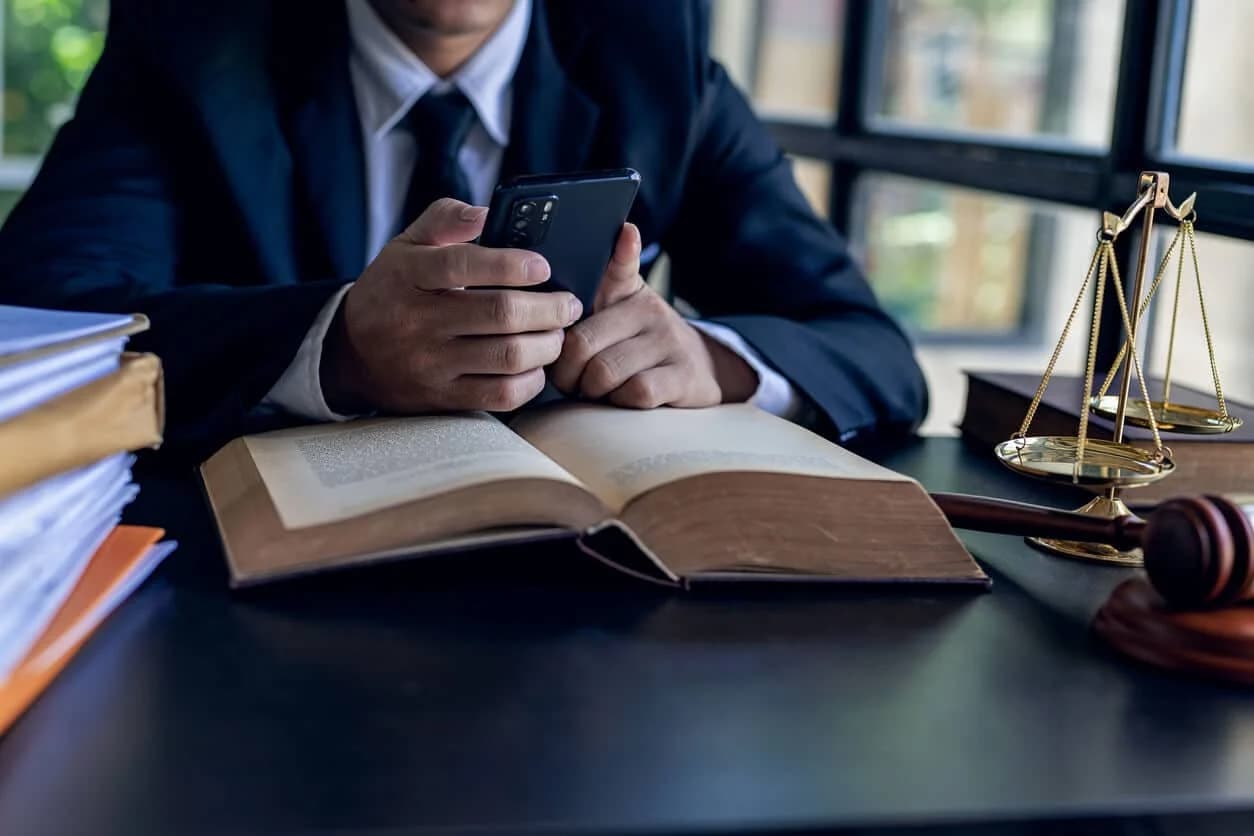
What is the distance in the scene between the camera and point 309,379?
1.06m

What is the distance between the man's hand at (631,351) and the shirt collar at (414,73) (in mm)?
535

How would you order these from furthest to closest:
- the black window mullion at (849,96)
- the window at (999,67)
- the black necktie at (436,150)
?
the black window mullion at (849,96) < the window at (999,67) < the black necktie at (436,150)

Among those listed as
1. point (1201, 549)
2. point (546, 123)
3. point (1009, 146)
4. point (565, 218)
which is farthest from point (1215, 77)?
point (1201, 549)

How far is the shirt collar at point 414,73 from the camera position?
156 centimetres

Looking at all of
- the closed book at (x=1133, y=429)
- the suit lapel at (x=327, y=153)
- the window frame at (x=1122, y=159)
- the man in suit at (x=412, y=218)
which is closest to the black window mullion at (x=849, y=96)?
the window frame at (x=1122, y=159)

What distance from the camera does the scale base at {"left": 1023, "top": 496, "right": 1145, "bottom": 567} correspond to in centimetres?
87

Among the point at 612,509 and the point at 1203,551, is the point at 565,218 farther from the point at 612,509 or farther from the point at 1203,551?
the point at 1203,551

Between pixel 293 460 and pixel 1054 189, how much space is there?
1.29 m

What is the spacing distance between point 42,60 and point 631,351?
3.72 meters

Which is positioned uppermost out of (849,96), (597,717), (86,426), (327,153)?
(849,96)

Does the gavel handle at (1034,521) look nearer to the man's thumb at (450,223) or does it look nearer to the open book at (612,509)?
the open book at (612,509)

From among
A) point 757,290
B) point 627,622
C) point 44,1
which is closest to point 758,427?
point 627,622

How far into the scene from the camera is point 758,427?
98cm

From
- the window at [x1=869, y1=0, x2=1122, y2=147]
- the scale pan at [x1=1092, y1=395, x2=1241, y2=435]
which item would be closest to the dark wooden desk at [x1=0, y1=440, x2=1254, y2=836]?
the scale pan at [x1=1092, y1=395, x2=1241, y2=435]
